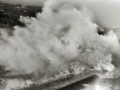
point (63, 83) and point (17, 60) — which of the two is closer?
point (63, 83)

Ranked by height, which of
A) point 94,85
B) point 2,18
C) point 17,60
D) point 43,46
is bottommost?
point 94,85

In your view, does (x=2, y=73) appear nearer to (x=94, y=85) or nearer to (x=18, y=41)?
(x=18, y=41)

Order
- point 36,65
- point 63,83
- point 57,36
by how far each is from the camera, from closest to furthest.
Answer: point 63,83 < point 36,65 < point 57,36

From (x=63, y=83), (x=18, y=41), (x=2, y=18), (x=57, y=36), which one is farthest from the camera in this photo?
(x=2, y=18)

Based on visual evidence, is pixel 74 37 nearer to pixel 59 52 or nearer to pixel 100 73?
pixel 59 52

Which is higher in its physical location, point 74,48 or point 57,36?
point 57,36

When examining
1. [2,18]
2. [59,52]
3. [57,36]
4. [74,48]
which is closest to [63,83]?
[59,52]
